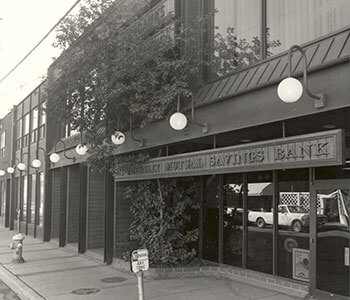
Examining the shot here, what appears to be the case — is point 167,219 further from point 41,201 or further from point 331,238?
point 41,201

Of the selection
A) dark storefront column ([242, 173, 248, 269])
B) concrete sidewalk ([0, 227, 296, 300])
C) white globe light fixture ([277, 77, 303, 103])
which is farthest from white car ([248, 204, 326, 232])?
white globe light fixture ([277, 77, 303, 103])

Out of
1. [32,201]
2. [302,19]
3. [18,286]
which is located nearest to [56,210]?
[32,201]

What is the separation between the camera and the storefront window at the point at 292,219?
8164 mm

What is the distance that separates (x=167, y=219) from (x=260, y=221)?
226 cm

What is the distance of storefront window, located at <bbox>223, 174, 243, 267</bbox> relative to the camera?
31.6ft

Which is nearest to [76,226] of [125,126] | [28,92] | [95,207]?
[95,207]

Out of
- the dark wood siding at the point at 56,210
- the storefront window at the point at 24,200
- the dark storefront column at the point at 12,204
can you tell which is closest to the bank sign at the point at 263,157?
the dark wood siding at the point at 56,210

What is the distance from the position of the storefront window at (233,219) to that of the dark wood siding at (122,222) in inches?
117

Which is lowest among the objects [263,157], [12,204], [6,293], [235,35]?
[6,293]

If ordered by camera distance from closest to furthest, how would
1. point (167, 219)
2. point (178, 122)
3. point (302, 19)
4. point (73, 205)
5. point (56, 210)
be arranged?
point (302, 19)
point (178, 122)
point (167, 219)
point (73, 205)
point (56, 210)

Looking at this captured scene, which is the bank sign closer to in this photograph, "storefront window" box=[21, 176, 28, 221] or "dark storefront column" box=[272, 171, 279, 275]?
"dark storefront column" box=[272, 171, 279, 275]

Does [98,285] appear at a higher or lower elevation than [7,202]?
lower

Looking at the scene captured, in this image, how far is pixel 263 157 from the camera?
6930 mm

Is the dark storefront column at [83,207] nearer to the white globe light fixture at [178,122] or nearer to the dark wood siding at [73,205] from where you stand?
the dark wood siding at [73,205]
